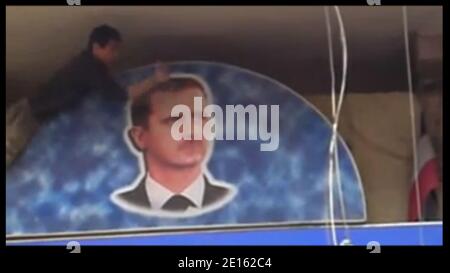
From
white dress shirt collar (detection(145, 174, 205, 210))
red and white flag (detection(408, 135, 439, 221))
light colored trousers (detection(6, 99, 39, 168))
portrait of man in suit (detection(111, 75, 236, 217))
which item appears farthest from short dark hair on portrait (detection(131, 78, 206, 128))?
red and white flag (detection(408, 135, 439, 221))

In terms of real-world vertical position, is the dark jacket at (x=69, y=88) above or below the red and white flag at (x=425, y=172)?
above

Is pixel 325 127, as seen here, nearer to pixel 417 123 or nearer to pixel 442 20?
pixel 417 123

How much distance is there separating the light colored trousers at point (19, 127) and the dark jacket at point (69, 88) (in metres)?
0.03

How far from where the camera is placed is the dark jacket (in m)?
2.12

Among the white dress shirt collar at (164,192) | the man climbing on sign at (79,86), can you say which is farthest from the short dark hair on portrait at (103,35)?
the white dress shirt collar at (164,192)

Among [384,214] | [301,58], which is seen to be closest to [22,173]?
[301,58]

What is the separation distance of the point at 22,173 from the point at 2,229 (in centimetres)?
21

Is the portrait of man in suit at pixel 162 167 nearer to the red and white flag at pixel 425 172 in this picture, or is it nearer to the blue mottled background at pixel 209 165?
the blue mottled background at pixel 209 165

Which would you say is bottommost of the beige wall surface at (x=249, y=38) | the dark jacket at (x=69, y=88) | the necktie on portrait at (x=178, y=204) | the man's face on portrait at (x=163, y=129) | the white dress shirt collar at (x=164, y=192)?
the necktie on portrait at (x=178, y=204)

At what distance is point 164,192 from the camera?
6.95 ft

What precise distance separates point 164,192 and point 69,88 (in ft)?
1.65

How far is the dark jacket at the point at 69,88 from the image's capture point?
212 cm

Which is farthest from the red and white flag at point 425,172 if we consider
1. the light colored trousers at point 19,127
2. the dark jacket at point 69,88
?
the light colored trousers at point 19,127
